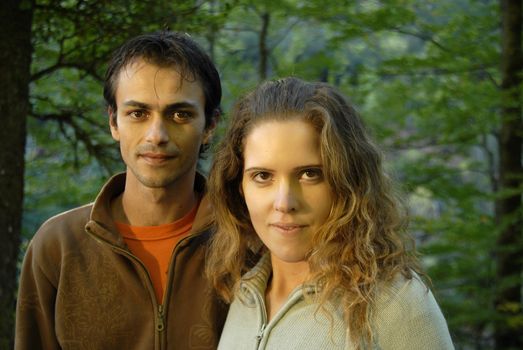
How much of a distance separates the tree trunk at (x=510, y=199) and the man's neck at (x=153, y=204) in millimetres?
4698

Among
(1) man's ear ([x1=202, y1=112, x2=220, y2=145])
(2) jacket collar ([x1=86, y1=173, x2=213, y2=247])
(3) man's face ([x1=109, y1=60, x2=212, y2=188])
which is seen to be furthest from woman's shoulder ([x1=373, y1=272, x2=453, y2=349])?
(1) man's ear ([x1=202, y1=112, x2=220, y2=145])

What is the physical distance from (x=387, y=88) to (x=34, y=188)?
419 cm

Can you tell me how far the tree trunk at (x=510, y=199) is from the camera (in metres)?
6.95

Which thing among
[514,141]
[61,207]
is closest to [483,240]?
[514,141]

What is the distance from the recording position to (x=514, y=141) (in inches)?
289

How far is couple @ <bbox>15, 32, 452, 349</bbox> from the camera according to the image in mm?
2211

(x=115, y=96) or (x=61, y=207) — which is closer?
(x=115, y=96)

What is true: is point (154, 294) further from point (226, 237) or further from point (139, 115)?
point (139, 115)

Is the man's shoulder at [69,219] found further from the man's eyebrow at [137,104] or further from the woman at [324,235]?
the woman at [324,235]

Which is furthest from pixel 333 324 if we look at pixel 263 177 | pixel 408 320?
pixel 263 177

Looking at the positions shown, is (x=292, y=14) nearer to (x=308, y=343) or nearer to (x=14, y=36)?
(x=14, y=36)

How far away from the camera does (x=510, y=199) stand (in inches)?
287

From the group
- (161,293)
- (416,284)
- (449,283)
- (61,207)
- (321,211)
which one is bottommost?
(449,283)

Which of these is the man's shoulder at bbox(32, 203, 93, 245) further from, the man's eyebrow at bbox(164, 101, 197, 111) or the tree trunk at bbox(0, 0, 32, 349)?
the tree trunk at bbox(0, 0, 32, 349)
